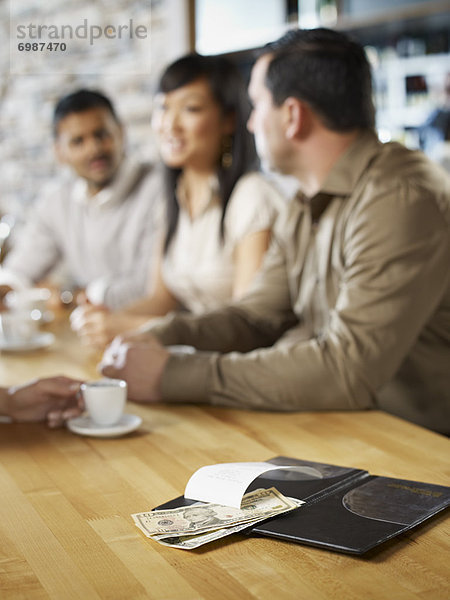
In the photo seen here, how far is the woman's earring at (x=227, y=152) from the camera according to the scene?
269cm

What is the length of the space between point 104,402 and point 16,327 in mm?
850

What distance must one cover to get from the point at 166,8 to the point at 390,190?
3.59 m

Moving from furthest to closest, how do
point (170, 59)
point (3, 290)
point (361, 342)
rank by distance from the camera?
point (170, 59)
point (3, 290)
point (361, 342)

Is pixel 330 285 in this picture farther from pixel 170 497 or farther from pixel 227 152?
pixel 227 152

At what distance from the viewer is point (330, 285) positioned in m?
1.77

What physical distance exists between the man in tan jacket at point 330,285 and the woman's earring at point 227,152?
75 cm

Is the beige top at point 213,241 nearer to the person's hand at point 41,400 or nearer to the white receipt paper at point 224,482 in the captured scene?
the person's hand at point 41,400

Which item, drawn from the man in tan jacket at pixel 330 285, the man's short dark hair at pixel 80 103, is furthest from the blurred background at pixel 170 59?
the man in tan jacket at pixel 330 285

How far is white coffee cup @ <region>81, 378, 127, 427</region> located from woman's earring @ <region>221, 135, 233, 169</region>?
1475mm

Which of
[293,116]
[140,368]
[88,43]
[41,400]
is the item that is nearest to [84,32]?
[88,43]

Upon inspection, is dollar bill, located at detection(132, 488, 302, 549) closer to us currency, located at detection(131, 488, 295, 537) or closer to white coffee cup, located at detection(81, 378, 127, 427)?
us currency, located at detection(131, 488, 295, 537)

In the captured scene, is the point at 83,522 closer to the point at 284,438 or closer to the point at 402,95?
the point at 284,438

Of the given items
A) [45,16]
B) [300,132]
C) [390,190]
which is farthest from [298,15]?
[390,190]

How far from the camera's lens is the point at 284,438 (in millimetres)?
1307
